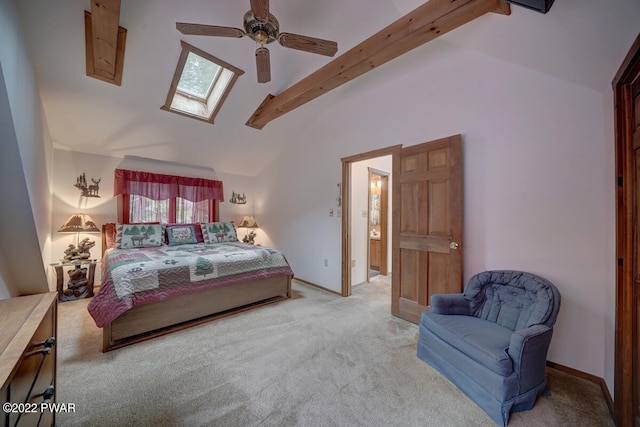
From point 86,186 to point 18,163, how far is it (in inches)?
96.1

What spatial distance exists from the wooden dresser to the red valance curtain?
134 inches

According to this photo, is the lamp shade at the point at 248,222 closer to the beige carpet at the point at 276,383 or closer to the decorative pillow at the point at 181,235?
Answer: the decorative pillow at the point at 181,235

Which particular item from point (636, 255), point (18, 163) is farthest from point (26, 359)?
point (636, 255)

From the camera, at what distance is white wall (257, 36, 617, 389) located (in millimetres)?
1816

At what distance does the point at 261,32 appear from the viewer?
1.83 m

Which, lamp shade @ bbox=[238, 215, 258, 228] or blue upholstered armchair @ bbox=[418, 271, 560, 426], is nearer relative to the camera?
blue upholstered armchair @ bbox=[418, 271, 560, 426]

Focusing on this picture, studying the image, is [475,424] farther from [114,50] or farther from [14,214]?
[114,50]

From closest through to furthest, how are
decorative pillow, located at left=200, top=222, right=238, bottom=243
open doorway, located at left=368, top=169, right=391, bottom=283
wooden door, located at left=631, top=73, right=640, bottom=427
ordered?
wooden door, located at left=631, top=73, right=640, bottom=427 < decorative pillow, located at left=200, top=222, right=238, bottom=243 < open doorway, located at left=368, top=169, right=391, bottom=283

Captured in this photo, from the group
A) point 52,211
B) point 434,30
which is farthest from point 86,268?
point 434,30

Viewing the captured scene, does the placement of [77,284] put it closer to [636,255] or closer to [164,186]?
[164,186]

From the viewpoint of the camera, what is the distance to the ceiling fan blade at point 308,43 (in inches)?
73.7

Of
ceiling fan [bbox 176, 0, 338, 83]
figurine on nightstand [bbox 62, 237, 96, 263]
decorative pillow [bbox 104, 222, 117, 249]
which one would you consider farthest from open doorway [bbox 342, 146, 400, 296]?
figurine on nightstand [bbox 62, 237, 96, 263]

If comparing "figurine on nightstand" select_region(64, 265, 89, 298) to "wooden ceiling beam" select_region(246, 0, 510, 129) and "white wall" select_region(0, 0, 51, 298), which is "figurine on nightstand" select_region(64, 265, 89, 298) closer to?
"white wall" select_region(0, 0, 51, 298)

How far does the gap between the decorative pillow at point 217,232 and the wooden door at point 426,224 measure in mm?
2959
